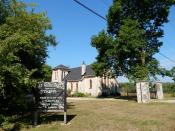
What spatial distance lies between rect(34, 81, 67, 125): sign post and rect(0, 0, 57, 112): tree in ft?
1.93

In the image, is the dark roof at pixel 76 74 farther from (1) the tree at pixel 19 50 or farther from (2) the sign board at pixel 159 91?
(1) the tree at pixel 19 50

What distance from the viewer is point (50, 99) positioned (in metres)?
15.7

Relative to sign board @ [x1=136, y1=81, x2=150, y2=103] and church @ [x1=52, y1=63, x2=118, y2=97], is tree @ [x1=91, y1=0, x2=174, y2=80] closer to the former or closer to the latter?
sign board @ [x1=136, y1=81, x2=150, y2=103]

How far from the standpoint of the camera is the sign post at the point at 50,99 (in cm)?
1560

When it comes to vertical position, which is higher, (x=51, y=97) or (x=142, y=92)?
(x=142, y=92)

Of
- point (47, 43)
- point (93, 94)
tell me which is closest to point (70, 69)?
point (93, 94)

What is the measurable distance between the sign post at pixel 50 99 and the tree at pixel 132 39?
929 inches

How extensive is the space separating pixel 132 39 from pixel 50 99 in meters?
24.3

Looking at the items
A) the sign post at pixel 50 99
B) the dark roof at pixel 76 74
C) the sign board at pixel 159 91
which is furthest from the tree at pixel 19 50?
the dark roof at pixel 76 74

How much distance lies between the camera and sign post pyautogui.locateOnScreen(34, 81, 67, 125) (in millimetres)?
15602

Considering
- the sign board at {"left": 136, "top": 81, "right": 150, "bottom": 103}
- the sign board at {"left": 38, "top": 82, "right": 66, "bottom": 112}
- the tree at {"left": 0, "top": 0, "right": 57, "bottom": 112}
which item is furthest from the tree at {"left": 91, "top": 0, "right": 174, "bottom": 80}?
the sign board at {"left": 38, "top": 82, "right": 66, "bottom": 112}

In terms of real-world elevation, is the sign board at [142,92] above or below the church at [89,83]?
below

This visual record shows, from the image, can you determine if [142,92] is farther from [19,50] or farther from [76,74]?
[76,74]

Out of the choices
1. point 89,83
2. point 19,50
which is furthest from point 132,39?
point 89,83
